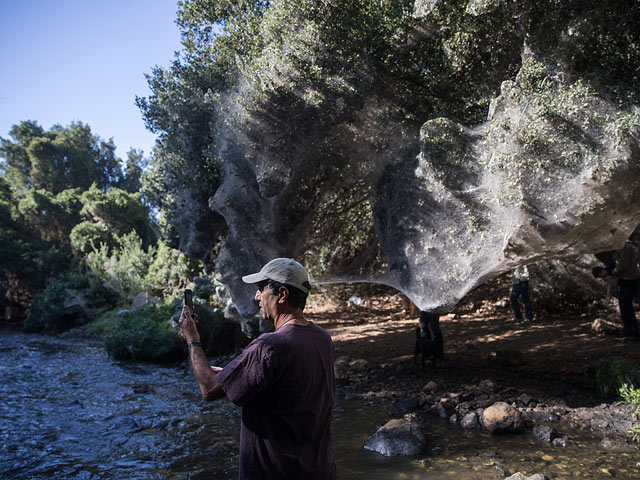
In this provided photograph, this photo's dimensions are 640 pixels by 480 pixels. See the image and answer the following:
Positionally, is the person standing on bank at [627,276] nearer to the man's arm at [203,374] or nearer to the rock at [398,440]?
the rock at [398,440]

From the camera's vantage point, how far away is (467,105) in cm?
674

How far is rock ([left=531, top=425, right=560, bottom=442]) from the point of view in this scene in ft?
14.2

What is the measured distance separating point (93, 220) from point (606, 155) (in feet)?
89.9

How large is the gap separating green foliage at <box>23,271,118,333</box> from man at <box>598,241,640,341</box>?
16.9m

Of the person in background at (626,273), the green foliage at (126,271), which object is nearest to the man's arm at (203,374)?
the person in background at (626,273)

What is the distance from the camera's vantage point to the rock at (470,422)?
480cm

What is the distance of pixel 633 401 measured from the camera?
461 centimetres

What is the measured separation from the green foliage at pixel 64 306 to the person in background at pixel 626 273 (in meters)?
16.9

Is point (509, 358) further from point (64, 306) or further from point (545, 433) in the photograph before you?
point (64, 306)

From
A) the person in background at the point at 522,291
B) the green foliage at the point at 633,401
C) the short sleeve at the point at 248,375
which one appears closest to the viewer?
the short sleeve at the point at 248,375

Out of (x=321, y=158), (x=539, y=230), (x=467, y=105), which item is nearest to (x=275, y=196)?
(x=321, y=158)

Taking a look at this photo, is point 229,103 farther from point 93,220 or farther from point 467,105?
point 93,220

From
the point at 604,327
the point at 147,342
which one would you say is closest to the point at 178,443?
the point at 147,342

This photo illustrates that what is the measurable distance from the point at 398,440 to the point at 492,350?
4021mm
